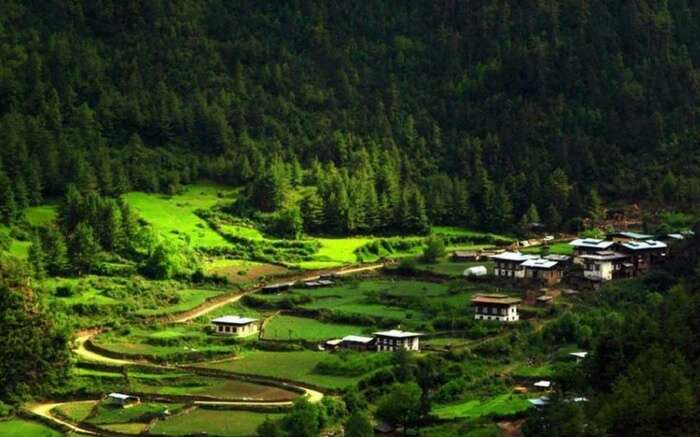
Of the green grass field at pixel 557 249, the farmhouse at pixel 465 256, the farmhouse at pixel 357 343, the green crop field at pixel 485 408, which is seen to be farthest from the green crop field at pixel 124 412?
the green grass field at pixel 557 249

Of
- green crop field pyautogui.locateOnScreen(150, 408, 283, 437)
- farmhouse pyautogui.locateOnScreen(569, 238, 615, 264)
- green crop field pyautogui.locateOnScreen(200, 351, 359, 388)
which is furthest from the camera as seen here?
farmhouse pyautogui.locateOnScreen(569, 238, 615, 264)

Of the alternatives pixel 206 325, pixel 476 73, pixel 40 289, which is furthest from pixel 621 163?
pixel 40 289

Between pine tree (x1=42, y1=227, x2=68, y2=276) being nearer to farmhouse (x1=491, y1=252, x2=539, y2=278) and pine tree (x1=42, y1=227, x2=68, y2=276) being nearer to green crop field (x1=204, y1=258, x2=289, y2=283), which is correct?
green crop field (x1=204, y1=258, x2=289, y2=283)

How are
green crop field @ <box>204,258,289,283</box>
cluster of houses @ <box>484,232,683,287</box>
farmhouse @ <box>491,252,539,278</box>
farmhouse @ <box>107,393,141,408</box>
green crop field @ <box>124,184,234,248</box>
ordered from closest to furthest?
farmhouse @ <box>107,393,141,408</box> → cluster of houses @ <box>484,232,683,287</box> → farmhouse @ <box>491,252,539,278</box> → green crop field @ <box>204,258,289,283</box> → green crop field @ <box>124,184,234,248</box>

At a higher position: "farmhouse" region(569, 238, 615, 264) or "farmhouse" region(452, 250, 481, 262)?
"farmhouse" region(569, 238, 615, 264)

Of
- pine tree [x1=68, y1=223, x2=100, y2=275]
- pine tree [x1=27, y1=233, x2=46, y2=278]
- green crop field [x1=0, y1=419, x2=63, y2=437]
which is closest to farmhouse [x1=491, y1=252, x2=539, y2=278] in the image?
pine tree [x1=68, y1=223, x2=100, y2=275]

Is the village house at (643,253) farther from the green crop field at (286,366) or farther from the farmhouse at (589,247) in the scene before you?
the green crop field at (286,366)

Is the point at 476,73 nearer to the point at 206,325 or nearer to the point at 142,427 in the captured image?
the point at 206,325
